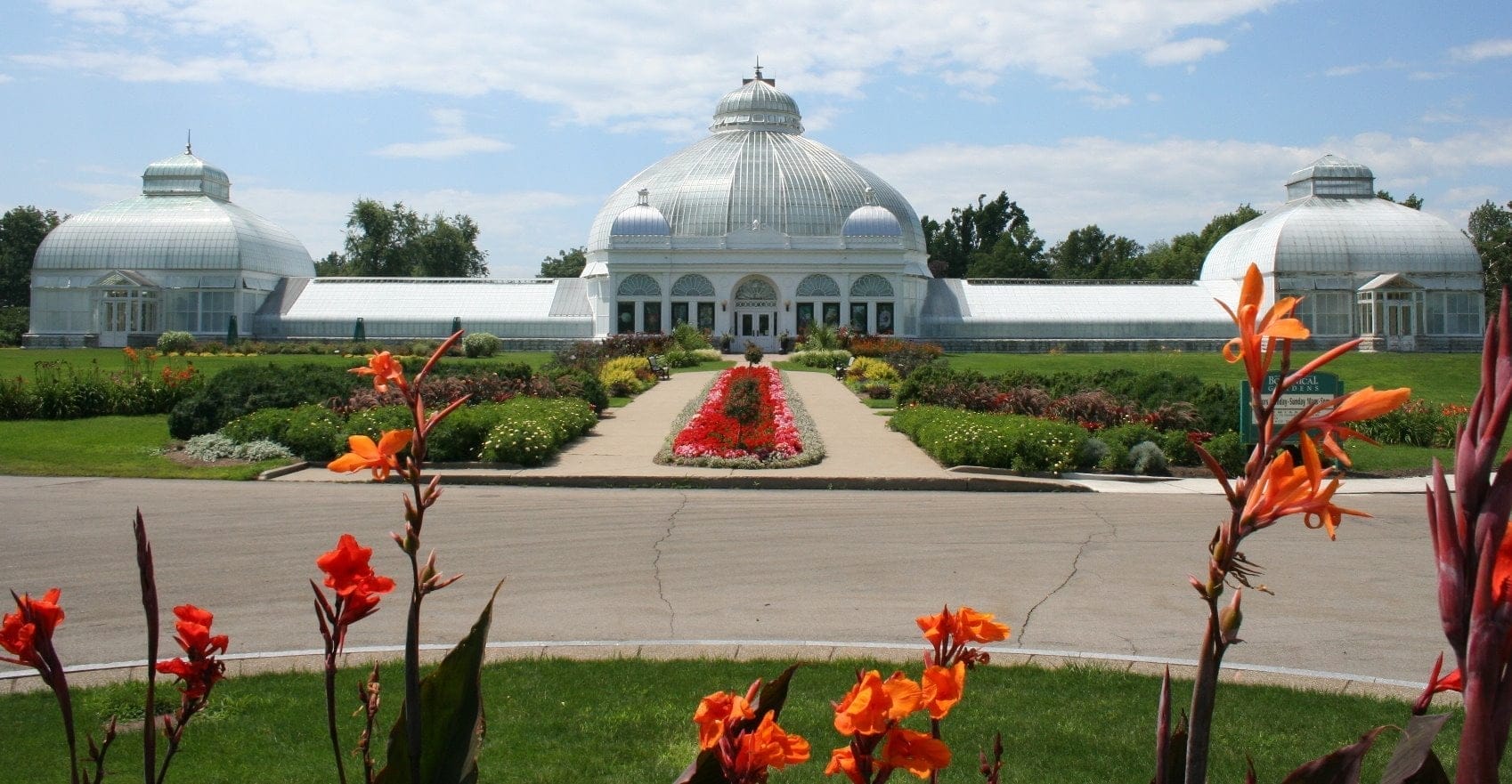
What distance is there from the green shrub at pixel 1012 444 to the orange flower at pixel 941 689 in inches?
625

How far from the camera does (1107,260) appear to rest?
91.2 m

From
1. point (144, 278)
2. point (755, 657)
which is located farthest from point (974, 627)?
point (144, 278)

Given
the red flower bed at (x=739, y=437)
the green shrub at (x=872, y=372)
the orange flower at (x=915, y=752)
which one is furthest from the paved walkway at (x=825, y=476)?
the orange flower at (x=915, y=752)

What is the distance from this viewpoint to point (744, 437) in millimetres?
18891

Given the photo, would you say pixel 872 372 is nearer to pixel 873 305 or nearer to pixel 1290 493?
pixel 873 305

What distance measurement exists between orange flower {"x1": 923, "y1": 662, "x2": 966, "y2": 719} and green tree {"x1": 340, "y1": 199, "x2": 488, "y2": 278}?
303ft

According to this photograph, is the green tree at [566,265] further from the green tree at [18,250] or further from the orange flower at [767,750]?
the orange flower at [767,750]

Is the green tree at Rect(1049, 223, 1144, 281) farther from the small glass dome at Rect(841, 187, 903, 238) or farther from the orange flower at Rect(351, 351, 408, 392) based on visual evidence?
the orange flower at Rect(351, 351, 408, 392)

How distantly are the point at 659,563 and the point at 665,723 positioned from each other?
4.72 meters

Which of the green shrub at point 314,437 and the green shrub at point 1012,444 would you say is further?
the green shrub at point 314,437

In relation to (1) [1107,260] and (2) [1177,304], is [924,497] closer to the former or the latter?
(2) [1177,304]

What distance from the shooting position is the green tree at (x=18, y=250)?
81.6 metres

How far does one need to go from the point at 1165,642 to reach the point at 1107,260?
87370 millimetres

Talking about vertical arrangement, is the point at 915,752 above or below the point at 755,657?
above
